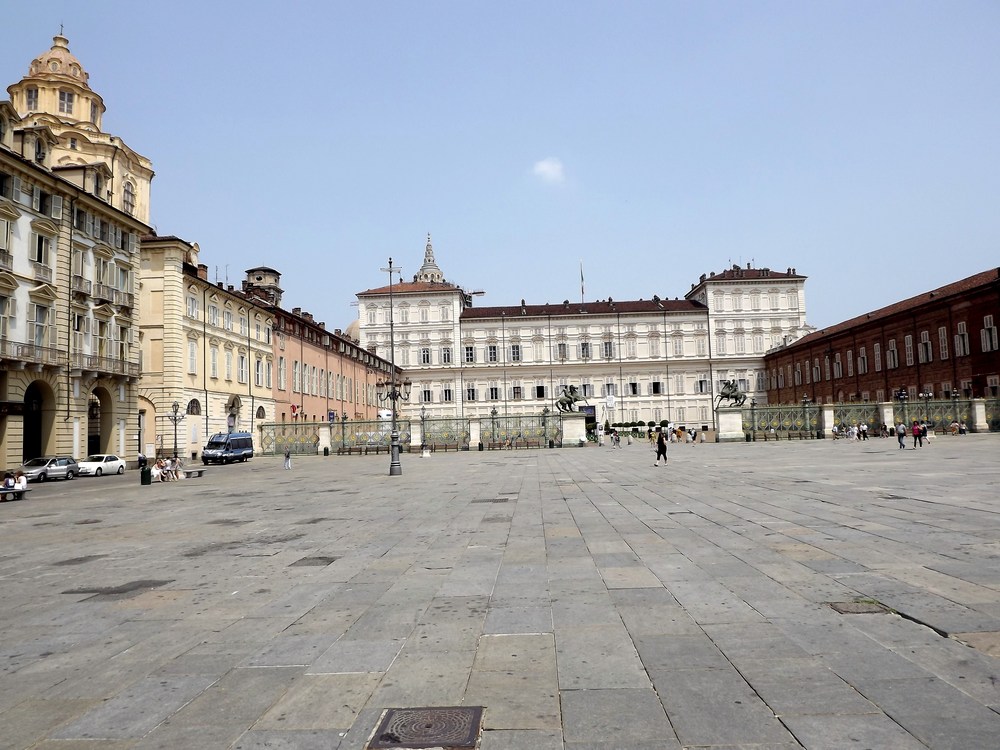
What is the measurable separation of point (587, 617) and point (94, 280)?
36461 millimetres

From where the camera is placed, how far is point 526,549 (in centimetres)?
860

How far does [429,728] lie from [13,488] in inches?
909

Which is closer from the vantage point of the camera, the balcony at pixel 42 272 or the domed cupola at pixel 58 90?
the balcony at pixel 42 272

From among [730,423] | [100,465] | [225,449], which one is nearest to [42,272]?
[100,465]

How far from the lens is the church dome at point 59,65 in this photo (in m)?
42.9

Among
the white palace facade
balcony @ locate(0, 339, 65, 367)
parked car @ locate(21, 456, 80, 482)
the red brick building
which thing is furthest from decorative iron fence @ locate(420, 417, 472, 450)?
the red brick building

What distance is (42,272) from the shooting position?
3053cm

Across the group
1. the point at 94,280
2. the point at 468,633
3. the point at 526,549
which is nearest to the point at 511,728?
the point at 468,633

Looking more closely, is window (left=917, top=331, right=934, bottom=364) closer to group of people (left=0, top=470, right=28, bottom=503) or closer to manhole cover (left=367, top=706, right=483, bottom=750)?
group of people (left=0, top=470, right=28, bottom=503)

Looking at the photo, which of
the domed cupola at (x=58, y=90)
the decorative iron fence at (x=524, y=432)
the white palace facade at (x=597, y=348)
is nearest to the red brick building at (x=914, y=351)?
the white palace facade at (x=597, y=348)

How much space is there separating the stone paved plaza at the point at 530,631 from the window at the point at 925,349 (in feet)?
159

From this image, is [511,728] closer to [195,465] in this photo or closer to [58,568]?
[58,568]

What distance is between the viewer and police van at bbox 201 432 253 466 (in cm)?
3938

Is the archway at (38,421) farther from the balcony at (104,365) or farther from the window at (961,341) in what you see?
the window at (961,341)
